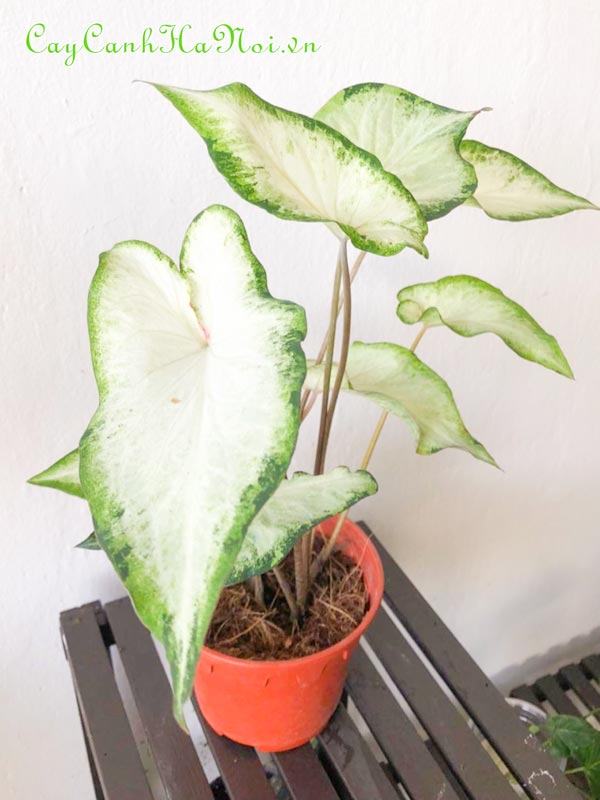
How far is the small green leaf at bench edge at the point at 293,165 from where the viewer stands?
33cm

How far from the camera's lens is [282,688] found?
0.55 meters

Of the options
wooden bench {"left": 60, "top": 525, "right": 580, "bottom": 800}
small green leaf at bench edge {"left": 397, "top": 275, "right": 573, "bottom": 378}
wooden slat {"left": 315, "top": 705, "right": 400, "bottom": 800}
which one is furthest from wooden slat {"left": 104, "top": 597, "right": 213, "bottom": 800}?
small green leaf at bench edge {"left": 397, "top": 275, "right": 573, "bottom": 378}

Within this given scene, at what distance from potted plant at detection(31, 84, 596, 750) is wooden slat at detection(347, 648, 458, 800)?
0.33 ft

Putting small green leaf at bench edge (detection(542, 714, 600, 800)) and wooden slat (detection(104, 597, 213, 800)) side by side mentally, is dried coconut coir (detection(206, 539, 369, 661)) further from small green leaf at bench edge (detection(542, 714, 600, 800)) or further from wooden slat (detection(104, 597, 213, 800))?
small green leaf at bench edge (detection(542, 714, 600, 800))

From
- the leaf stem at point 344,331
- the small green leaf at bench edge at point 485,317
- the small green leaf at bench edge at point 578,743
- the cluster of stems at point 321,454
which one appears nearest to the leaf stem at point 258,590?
the cluster of stems at point 321,454

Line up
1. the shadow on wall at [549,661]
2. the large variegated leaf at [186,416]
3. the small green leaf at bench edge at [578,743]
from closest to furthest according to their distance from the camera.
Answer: the large variegated leaf at [186,416]
the small green leaf at bench edge at [578,743]
the shadow on wall at [549,661]

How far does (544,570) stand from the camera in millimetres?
1191

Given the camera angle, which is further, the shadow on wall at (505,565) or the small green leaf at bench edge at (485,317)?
the shadow on wall at (505,565)

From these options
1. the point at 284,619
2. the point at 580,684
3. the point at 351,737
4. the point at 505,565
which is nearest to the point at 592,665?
the point at 580,684

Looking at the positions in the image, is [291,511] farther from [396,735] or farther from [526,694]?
[526,694]

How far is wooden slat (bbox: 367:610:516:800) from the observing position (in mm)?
614

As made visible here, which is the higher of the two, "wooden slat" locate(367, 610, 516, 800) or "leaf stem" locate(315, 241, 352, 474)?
"leaf stem" locate(315, 241, 352, 474)

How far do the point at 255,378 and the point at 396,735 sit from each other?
50cm

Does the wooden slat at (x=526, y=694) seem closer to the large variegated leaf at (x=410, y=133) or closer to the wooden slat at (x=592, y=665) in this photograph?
the wooden slat at (x=592, y=665)
